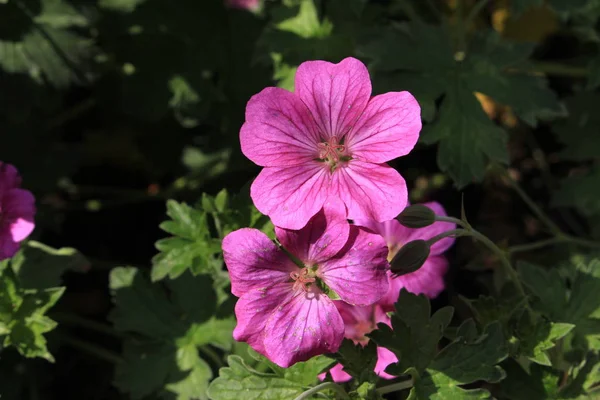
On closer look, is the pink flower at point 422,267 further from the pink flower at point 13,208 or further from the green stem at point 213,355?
the pink flower at point 13,208

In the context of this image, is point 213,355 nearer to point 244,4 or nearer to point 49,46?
point 49,46

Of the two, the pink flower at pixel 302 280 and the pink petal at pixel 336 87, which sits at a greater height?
the pink petal at pixel 336 87

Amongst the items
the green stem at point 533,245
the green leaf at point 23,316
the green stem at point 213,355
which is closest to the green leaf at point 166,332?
the green stem at point 213,355

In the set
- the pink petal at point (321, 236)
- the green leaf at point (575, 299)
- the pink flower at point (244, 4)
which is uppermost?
the pink flower at point (244, 4)

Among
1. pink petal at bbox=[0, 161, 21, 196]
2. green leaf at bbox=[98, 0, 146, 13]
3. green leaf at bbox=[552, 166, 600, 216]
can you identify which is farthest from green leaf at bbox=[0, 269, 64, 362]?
green leaf at bbox=[552, 166, 600, 216]

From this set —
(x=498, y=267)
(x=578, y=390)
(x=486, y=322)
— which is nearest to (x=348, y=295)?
(x=486, y=322)

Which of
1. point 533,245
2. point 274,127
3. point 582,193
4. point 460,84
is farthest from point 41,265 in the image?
point 582,193
